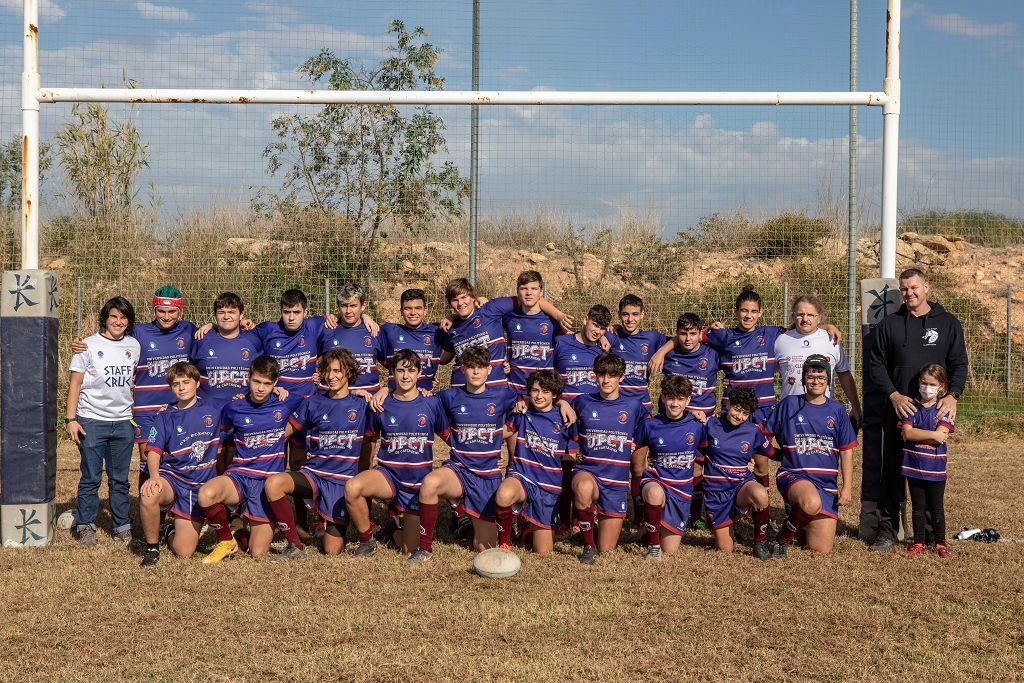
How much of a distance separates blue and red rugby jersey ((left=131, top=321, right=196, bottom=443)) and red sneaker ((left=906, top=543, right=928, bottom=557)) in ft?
14.9

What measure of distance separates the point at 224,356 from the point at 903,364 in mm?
4145

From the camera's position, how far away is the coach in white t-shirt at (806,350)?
17.6 feet

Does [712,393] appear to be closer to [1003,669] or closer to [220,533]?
[1003,669]

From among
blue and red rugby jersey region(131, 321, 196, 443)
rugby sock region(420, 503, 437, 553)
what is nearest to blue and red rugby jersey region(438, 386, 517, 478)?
rugby sock region(420, 503, 437, 553)

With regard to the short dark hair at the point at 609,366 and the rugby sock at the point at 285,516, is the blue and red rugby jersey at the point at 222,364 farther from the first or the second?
the short dark hair at the point at 609,366

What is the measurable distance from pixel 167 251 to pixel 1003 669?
7345 millimetres

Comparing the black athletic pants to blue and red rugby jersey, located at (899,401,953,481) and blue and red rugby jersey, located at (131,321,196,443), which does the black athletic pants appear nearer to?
blue and red rugby jersey, located at (899,401,953,481)

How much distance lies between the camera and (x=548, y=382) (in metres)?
5.07

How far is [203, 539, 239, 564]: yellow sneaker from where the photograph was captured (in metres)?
4.82

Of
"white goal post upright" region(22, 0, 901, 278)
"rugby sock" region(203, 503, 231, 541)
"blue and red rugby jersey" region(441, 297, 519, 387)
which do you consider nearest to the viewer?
"rugby sock" region(203, 503, 231, 541)

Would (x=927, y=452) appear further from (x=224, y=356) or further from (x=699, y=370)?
(x=224, y=356)

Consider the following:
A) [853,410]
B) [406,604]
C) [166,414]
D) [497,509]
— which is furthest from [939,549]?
[166,414]

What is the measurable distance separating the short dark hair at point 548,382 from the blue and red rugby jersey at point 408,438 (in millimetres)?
606

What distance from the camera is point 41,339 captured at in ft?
16.9
